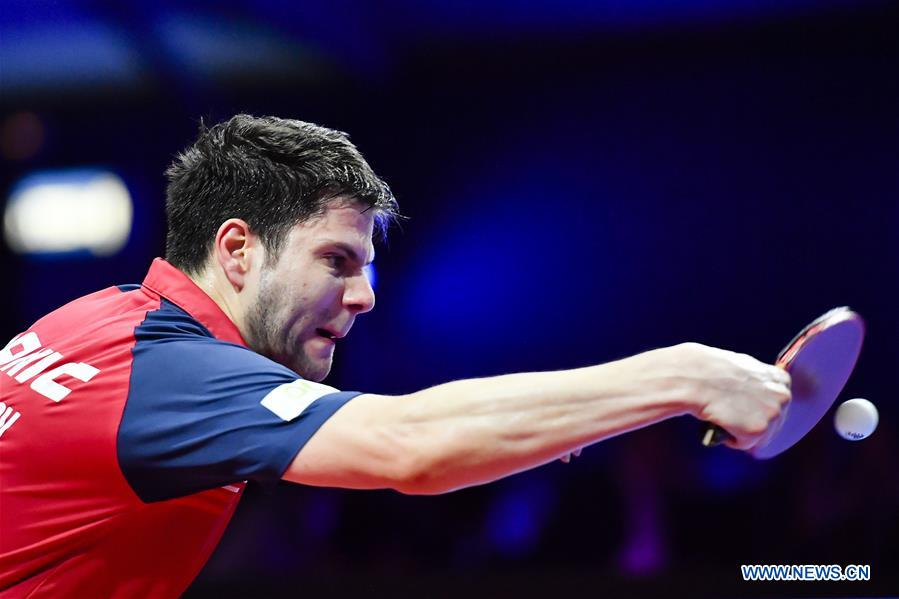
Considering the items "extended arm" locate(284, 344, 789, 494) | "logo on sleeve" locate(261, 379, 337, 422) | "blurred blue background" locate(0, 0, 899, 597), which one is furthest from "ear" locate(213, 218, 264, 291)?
"blurred blue background" locate(0, 0, 899, 597)

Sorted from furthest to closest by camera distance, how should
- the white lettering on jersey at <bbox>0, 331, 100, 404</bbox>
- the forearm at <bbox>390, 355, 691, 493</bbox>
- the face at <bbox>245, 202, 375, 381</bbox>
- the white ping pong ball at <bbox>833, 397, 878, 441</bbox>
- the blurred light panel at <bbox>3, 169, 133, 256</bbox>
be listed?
1. the blurred light panel at <bbox>3, 169, 133, 256</bbox>
2. the white ping pong ball at <bbox>833, 397, 878, 441</bbox>
3. the face at <bbox>245, 202, 375, 381</bbox>
4. the white lettering on jersey at <bbox>0, 331, 100, 404</bbox>
5. the forearm at <bbox>390, 355, 691, 493</bbox>

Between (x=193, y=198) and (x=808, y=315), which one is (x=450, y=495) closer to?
(x=808, y=315)

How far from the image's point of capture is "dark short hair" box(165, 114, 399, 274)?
1928 millimetres

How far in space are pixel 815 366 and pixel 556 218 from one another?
3.17 meters

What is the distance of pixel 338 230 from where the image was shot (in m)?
1.91

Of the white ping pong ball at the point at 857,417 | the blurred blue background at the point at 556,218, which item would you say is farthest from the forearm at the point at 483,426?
the blurred blue background at the point at 556,218

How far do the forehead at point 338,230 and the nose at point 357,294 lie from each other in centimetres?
5

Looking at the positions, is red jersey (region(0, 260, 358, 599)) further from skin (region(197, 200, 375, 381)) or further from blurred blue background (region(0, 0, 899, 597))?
blurred blue background (region(0, 0, 899, 597))

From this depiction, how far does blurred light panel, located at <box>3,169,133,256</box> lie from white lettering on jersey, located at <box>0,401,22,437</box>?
2925 millimetres

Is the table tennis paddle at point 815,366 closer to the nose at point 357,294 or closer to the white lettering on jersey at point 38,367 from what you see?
the nose at point 357,294

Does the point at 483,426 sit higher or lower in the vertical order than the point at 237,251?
lower

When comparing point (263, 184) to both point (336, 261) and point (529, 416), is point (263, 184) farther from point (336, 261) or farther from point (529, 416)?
point (529, 416)

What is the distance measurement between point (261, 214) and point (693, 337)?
9.76ft

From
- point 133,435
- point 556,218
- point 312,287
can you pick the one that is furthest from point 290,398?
point 556,218
